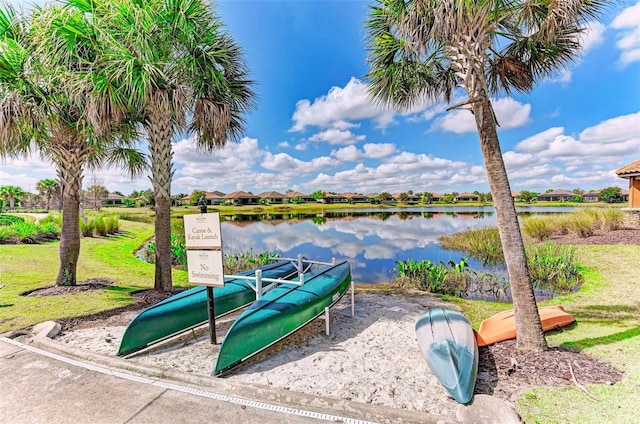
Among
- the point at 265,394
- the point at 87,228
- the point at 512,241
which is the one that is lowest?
the point at 265,394

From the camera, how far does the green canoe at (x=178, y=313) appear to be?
4008 mm

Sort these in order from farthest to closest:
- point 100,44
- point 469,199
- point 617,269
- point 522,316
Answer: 1. point 469,199
2. point 617,269
3. point 100,44
4. point 522,316

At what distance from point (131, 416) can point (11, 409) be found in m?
1.27

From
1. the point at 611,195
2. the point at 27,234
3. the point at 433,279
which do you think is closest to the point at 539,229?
the point at 433,279

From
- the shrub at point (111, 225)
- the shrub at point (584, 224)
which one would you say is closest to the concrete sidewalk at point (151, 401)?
the shrub at point (111, 225)

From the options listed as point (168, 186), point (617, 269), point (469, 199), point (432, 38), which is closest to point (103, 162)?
point (168, 186)

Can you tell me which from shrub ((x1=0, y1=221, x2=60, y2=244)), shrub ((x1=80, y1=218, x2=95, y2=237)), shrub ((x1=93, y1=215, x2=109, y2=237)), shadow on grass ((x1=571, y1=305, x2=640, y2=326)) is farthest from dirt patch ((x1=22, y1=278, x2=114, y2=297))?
shrub ((x1=93, y1=215, x2=109, y2=237))

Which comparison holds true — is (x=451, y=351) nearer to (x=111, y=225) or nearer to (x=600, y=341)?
(x=600, y=341)

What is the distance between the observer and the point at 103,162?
8.84 metres

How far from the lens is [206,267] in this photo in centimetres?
401

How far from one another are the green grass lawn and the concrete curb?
3.80 ft

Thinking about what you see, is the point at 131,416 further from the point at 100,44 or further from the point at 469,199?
the point at 469,199

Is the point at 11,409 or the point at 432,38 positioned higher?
the point at 432,38

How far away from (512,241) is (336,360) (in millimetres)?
2852
